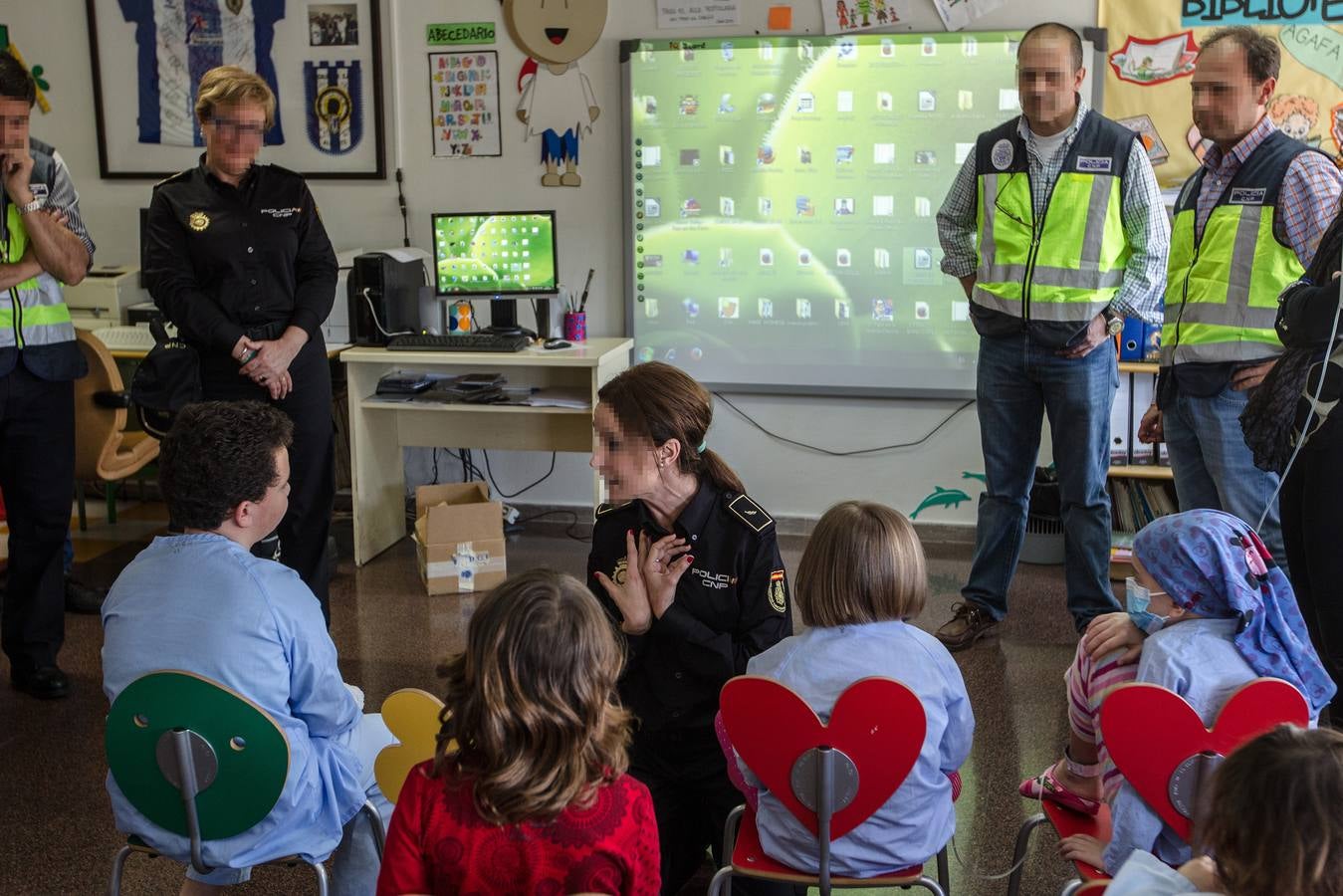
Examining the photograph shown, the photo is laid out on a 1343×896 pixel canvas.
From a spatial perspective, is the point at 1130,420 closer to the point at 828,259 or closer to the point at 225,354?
the point at 828,259

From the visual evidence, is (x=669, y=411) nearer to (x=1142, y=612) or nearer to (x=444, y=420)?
(x=1142, y=612)

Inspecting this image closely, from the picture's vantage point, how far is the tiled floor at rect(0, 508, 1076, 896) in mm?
2510

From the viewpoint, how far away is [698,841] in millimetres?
2270

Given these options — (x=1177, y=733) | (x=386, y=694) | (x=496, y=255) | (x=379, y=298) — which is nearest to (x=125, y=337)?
(x=379, y=298)

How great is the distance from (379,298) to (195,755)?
3.07m

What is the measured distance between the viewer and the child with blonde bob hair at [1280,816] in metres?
1.07

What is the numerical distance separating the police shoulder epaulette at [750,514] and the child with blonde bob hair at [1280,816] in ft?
3.39

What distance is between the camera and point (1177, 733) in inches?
60.7

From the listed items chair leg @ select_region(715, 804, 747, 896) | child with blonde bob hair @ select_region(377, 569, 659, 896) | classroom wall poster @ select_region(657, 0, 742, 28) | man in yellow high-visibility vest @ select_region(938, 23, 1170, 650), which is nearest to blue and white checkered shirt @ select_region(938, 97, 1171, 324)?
man in yellow high-visibility vest @ select_region(938, 23, 1170, 650)

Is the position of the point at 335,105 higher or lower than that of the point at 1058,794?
higher

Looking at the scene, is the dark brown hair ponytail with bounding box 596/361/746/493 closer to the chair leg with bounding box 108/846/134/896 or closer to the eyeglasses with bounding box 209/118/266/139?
the chair leg with bounding box 108/846/134/896

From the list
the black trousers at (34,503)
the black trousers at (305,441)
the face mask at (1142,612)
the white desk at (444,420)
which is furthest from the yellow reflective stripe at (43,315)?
the face mask at (1142,612)

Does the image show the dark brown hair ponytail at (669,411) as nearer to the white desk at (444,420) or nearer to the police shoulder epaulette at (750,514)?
the police shoulder epaulette at (750,514)

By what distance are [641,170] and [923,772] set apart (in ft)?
10.9
